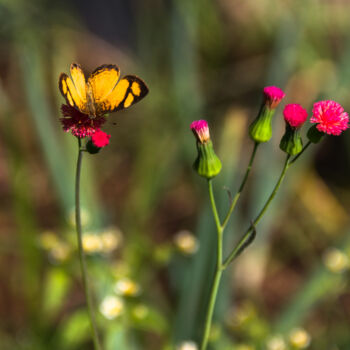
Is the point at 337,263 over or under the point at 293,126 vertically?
under

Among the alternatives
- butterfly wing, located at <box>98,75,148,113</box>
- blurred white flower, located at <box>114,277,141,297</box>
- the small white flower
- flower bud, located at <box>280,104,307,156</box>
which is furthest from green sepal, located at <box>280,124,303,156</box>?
the small white flower

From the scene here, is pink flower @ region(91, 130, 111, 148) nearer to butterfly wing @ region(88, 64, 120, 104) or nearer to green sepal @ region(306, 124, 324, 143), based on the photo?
butterfly wing @ region(88, 64, 120, 104)

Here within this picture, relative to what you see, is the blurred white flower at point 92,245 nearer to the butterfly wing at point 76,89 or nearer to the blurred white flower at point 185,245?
the blurred white flower at point 185,245

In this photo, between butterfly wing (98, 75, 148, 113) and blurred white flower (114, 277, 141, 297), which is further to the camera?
blurred white flower (114, 277, 141, 297)

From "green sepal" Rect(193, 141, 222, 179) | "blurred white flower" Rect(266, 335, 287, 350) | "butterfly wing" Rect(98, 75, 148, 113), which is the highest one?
"butterfly wing" Rect(98, 75, 148, 113)

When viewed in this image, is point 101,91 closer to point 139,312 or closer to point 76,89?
point 76,89

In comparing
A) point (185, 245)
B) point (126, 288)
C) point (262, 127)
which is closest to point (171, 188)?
point (185, 245)

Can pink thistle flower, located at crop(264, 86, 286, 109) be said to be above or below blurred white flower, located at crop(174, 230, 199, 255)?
above
